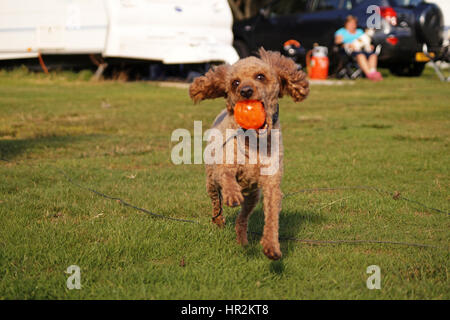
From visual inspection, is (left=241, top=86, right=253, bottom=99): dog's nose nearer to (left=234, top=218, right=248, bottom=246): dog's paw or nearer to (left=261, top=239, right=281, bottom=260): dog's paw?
(left=261, top=239, right=281, bottom=260): dog's paw

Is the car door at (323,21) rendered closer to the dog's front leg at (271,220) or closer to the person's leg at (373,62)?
the person's leg at (373,62)

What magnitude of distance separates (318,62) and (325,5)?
1.82 meters

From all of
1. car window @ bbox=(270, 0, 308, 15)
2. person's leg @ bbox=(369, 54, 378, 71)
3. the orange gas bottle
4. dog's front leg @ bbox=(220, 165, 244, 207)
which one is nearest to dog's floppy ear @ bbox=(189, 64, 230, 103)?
dog's front leg @ bbox=(220, 165, 244, 207)

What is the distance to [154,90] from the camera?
16281 millimetres

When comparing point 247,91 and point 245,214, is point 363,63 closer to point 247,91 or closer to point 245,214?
point 245,214

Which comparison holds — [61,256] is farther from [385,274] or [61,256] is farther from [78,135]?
[78,135]

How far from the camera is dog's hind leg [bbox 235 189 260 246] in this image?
430cm

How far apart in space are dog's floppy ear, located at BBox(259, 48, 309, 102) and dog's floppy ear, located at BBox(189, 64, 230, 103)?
311mm

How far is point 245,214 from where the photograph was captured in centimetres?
438

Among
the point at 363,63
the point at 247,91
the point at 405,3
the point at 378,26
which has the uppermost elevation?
the point at 405,3

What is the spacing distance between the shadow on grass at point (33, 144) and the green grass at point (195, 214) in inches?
1.1

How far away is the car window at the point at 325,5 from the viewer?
726 inches

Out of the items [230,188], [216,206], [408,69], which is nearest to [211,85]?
[230,188]

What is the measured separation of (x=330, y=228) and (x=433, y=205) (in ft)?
4.07
